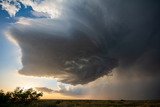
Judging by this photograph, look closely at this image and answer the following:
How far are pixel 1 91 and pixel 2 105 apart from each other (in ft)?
10.7

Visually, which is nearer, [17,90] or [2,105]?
[2,105]

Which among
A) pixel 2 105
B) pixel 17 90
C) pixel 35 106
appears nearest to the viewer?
pixel 2 105

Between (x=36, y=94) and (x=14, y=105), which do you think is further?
(x=36, y=94)

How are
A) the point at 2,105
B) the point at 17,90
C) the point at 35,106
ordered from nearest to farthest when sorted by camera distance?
the point at 2,105
the point at 17,90
the point at 35,106

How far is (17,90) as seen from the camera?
55.0 metres

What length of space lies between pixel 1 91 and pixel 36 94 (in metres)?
8.04

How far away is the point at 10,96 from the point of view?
54281mm

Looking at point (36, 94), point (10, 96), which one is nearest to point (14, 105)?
point (10, 96)

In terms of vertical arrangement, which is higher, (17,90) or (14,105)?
(17,90)

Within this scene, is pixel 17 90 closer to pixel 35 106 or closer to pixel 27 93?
pixel 27 93

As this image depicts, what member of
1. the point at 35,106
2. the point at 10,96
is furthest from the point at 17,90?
the point at 35,106

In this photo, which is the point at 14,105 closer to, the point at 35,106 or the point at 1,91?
the point at 1,91

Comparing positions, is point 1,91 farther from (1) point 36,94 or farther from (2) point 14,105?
(1) point 36,94

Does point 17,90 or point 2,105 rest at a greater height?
point 17,90
